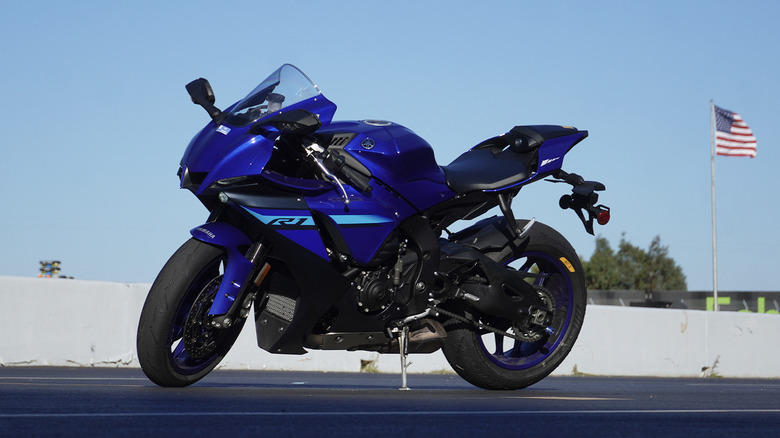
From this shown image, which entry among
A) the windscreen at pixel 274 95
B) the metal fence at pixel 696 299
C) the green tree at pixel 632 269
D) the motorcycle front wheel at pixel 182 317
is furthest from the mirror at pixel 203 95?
the green tree at pixel 632 269

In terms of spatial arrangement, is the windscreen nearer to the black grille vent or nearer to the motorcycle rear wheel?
the black grille vent

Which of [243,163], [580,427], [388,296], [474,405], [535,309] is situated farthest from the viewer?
[535,309]

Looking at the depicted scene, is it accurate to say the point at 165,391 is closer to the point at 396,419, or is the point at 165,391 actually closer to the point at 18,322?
the point at 396,419

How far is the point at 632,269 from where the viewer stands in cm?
9356

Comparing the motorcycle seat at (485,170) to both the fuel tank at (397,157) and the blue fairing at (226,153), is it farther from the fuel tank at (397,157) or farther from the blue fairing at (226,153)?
the blue fairing at (226,153)

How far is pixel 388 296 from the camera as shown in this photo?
614 centimetres

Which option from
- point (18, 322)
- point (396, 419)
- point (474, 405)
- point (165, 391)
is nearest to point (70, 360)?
point (18, 322)

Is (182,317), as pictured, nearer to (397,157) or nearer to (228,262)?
(228,262)

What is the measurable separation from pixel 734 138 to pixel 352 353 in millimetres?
22077

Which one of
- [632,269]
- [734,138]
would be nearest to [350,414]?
[734,138]

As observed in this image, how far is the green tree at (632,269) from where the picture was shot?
90.9 m

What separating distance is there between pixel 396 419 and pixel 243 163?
Result: 1.99 m

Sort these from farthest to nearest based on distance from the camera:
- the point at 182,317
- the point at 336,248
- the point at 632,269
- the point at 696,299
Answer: the point at 632,269
the point at 696,299
the point at 336,248
the point at 182,317

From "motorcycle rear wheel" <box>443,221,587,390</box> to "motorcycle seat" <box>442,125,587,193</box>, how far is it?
1.26 ft
